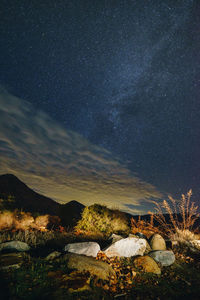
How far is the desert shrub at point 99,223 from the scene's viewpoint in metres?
8.98

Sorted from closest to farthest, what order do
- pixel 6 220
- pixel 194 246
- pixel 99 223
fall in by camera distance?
1. pixel 194 246
2. pixel 99 223
3. pixel 6 220

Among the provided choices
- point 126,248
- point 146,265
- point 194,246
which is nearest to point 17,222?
point 126,248

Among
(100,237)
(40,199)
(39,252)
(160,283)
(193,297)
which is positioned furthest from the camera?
(40,199)

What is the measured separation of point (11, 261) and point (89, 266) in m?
1.94

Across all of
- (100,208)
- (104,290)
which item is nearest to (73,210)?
(100,208)

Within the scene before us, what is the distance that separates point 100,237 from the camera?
25.6 feet

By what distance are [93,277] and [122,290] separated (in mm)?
716

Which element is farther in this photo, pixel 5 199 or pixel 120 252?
pixel 5 199

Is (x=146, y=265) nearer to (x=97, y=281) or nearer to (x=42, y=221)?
(x=97, y=281)

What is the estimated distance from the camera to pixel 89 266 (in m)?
4.07

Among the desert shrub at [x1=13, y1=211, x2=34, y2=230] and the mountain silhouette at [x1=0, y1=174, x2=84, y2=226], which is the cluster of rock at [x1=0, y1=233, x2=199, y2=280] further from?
the mountain silhouette at [x1=0, y1=174, x2=84, y2=226]

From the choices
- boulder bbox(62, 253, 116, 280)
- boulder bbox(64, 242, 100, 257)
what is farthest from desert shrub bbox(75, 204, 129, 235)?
boulder bbox(62, 253, 116, 280)

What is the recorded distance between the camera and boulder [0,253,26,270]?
3847 mm

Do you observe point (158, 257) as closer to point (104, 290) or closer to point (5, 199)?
point (104, 290)
